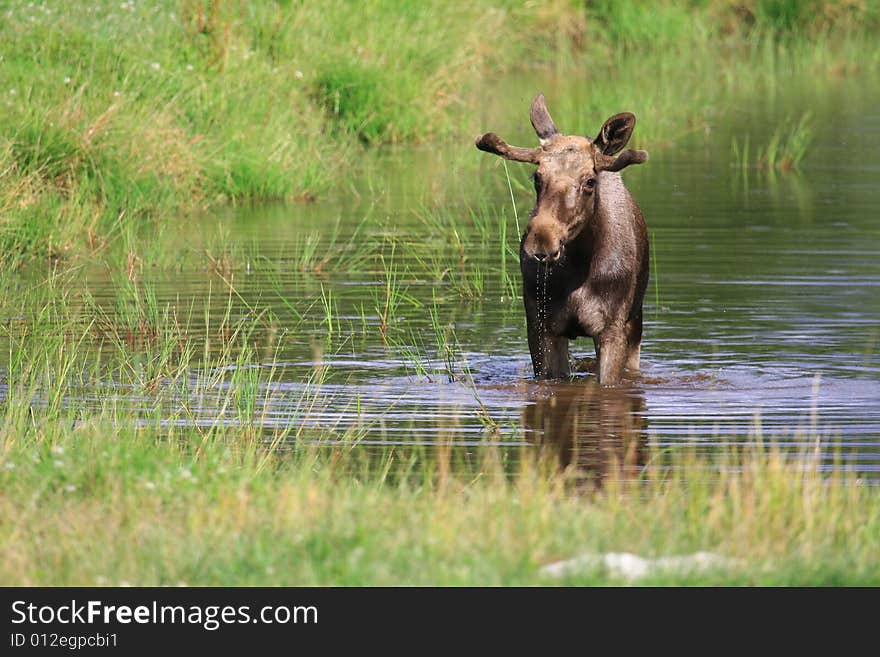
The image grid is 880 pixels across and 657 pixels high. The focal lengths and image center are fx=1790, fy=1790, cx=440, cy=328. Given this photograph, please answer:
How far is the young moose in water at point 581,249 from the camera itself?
978 cm

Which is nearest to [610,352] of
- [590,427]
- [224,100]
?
[590,427]

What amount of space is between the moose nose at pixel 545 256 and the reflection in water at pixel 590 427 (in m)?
0.93

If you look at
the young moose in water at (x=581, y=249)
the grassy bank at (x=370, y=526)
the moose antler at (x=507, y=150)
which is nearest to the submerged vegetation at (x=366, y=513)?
the grassy bank at (x=370, y=526)

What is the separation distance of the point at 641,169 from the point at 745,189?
2.02 meters

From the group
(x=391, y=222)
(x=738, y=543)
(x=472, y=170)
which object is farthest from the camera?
(x=472, y=170)

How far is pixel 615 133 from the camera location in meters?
10.2

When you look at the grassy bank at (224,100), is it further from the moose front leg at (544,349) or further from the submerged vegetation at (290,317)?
the moose front leg at (544,349)

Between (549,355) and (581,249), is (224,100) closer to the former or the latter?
(549,355)

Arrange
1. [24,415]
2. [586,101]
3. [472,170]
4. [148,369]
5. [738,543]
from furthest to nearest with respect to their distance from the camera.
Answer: [586,101], [472,170], [148,369], [24,415], [738,543]

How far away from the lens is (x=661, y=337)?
485 inches

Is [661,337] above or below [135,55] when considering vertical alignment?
below

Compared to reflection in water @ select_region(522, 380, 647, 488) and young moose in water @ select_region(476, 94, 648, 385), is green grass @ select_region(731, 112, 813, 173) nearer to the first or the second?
young moose in water @ select_region(476, 94, 648, 385)

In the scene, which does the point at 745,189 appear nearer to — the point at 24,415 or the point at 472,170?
the point at 472,170

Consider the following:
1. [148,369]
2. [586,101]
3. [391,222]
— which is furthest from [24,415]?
[586,101]
